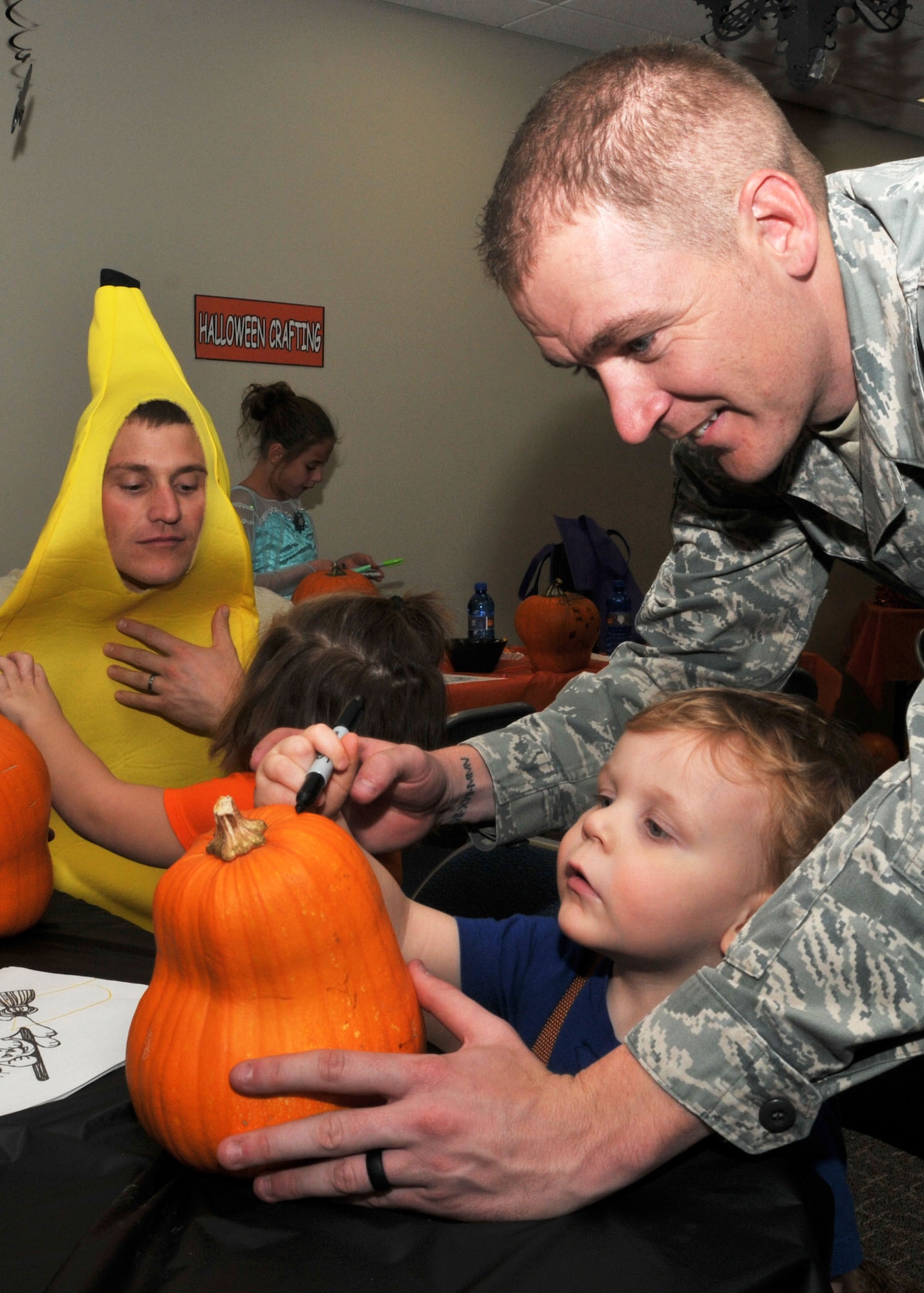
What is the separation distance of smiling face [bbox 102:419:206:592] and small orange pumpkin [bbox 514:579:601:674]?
2.07m

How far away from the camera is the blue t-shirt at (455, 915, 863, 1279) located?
1.02 metres

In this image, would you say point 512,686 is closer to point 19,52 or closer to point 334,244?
point 334,244

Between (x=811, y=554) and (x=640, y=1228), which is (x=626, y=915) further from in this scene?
(x=811, y=554)

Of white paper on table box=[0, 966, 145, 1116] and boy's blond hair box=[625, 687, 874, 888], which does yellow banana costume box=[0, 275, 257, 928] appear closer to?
white paper on table box=[0, 966, 145, 1116]

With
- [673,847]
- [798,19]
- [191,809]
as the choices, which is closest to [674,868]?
[673,847]

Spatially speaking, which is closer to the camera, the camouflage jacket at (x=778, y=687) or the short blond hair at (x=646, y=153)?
the camouflage jacket at (x=778, y=687)

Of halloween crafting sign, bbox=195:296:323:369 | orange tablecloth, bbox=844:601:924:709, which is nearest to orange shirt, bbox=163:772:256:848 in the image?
halloween crafting sign, bbox=195:296:323:369

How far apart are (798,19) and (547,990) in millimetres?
4132

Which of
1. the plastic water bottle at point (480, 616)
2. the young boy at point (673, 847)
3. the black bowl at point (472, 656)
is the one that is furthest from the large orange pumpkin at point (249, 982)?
the plastic water bottle at point (480, 616)

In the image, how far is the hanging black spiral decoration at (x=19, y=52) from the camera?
4.07 metres

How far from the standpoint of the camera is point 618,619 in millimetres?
4031

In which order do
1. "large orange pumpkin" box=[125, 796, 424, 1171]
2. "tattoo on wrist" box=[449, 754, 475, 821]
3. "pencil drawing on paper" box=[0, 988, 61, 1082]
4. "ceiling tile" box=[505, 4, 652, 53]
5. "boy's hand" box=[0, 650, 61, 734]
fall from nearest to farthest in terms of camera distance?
"large orange pumpkin" box=[125, 796, 424, 1171], "pencil drawing on paper" box=[0, 988, 61, 1082], "tattoo on wrist" box=[449, 754, 475, 821], "boy's hand" box=[0, 650, 61, 734], "ceiling tile" box=[505, 4, 652, 53]

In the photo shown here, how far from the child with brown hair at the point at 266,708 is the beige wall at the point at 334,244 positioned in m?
3.10

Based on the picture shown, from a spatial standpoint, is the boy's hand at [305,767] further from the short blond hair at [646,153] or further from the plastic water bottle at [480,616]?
the plastic water bottle at [480,616]
